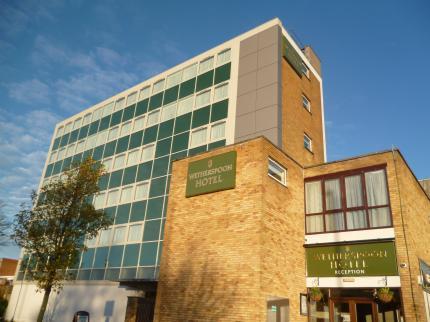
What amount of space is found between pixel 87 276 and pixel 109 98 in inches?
644

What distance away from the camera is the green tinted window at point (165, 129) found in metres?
27.6

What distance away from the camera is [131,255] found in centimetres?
2427

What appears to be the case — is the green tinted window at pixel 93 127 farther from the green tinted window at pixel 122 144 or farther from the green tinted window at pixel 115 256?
the green tinted window at pixel 115 256

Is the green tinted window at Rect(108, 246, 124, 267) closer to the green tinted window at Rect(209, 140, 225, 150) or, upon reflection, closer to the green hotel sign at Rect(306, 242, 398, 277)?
the green tinted window at Rect(209, 140, 225, 150)

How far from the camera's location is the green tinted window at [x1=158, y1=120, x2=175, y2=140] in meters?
27.6

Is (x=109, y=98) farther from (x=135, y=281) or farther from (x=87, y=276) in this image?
(x=135, y=281)

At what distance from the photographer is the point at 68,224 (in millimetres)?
21141

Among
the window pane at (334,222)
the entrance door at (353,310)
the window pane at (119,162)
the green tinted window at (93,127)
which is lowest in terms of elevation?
the entrance door at (353,310)

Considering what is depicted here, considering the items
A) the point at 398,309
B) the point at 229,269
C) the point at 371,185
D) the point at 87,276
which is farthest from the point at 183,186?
the point at 87,276

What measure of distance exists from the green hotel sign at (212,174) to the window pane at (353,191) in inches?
194

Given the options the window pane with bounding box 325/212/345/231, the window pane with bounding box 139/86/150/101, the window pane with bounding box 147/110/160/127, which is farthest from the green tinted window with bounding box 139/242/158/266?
the window pane with bounding box 139/86/150/101

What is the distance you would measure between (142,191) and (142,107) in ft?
26.2

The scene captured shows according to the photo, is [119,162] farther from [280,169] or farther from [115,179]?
[280,169]

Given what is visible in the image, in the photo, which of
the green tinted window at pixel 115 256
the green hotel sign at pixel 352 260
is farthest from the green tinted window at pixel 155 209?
the green hotel sign at pixel 352 260
